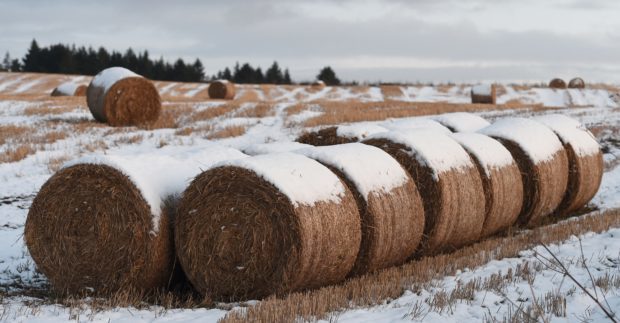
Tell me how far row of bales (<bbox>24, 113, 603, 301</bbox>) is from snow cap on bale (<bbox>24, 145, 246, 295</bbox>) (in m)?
0.01

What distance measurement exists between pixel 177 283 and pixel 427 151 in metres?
3.07

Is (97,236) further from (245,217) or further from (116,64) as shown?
(116,64)

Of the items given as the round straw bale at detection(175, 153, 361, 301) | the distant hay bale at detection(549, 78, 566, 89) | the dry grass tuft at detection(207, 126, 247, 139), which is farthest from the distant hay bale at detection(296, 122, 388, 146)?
the distant hay bale at detection(549, 78, 566, 89)

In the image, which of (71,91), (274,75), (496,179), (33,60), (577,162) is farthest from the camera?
(274,75)

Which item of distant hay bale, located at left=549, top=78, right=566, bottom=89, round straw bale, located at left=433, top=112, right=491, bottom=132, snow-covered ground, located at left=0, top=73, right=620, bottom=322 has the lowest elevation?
snow-covered ground, located at left=0, top=73, right=620, bottom=322

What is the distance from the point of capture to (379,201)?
661cm

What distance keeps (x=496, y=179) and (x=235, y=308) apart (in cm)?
417

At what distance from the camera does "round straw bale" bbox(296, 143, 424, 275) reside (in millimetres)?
6543

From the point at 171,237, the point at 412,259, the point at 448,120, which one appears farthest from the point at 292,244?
the point at 448,120

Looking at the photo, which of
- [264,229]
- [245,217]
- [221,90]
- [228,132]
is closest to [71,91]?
[221,90]

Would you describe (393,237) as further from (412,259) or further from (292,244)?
(292,244)

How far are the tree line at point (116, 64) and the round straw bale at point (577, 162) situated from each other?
6600 cm

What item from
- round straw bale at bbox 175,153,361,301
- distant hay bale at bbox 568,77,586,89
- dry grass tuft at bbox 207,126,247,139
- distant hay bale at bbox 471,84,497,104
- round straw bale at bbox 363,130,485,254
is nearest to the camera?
round straw bale at bbox 175,153,361,301

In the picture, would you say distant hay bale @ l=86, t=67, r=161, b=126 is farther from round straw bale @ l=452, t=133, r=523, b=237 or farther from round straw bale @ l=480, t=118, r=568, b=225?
round straw bale @ l=452, t=133, r=523, b=237
